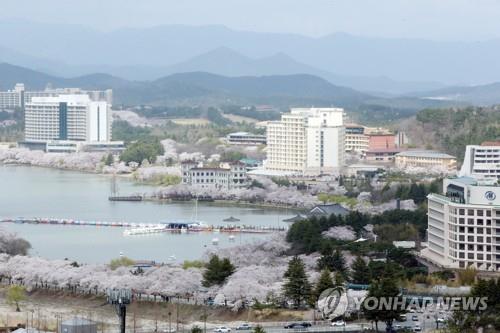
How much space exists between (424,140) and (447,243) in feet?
55.6

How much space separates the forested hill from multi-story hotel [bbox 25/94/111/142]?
732 cm

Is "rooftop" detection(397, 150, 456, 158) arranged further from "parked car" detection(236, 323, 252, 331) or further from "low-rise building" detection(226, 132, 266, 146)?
"parked car" detection(236, 323, 252, 331)

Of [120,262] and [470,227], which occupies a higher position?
[470,227]

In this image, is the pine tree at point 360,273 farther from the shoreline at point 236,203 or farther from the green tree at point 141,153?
the green tree at point 141,153

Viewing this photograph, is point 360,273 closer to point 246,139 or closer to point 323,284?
point 323,284

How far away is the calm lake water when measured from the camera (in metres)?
17.4

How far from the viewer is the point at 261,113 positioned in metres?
46.4

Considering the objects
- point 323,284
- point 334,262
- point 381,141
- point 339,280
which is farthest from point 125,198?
point 323,284

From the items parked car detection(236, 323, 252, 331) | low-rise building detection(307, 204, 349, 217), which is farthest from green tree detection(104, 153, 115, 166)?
parked car detection(236, 323, 252, 331)

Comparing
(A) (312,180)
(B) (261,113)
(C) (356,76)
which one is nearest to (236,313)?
(A) (312,180)

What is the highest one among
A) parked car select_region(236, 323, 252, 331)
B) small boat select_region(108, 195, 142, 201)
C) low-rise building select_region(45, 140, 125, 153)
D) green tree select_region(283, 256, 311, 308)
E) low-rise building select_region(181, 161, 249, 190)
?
low-rise building select_region(45, 140, 125, 153)

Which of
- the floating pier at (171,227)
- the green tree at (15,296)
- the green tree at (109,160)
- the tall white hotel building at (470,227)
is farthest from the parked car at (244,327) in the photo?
the green tree at (109,160)

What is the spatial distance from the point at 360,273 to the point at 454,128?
17.7 m

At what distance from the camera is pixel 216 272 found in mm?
13852
